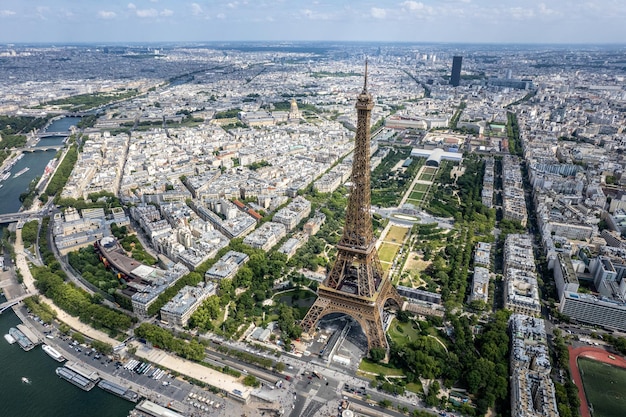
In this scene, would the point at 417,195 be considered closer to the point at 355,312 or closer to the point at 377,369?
the point at 355,312

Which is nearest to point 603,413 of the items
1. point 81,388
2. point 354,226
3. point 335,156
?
point 354,226

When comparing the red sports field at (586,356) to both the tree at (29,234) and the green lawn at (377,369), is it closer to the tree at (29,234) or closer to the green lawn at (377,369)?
the green lawn at (377,369)

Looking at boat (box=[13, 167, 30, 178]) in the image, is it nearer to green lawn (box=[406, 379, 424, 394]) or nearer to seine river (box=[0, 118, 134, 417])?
seine river (box=[0, 118, 134, 417])

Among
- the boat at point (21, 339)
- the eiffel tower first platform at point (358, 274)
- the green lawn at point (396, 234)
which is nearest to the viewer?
the eiffel tower first platform at point (358, 274)

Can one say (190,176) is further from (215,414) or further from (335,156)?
(215,414)

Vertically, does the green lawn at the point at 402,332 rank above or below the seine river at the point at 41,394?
above

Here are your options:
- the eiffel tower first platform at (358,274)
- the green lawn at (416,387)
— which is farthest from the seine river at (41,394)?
the green lawn at (416,387)

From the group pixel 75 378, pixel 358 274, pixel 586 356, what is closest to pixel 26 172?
pixel 75 378
